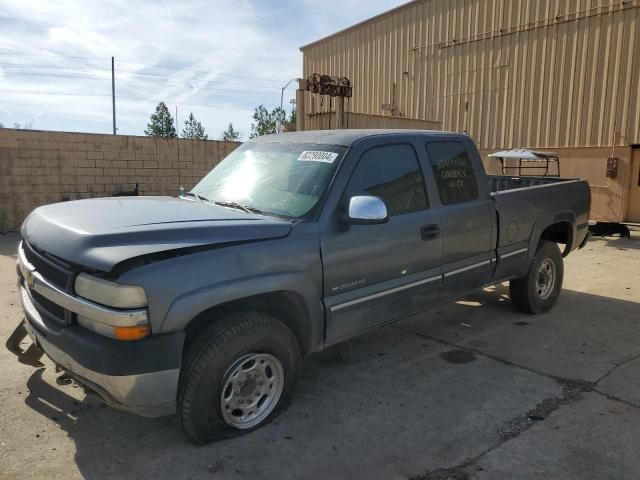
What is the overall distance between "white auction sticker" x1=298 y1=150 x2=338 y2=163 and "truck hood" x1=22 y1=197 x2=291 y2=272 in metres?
0.65

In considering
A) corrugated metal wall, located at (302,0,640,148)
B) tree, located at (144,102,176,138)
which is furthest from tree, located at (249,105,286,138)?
corrugated metal wall, located at (302,0,640,148)

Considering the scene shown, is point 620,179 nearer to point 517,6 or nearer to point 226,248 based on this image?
point 517,6

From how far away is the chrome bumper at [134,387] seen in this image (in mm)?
2633

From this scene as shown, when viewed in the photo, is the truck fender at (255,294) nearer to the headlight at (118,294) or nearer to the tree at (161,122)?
the headlight at (118,294)

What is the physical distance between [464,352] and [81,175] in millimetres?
10038

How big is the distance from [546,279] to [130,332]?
481 cm

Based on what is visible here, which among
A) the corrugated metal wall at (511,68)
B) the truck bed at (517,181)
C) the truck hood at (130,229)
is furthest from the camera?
the corrugated metal wall at (511,68)

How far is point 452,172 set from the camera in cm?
451

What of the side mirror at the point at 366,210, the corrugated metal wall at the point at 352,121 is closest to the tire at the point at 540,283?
the side mirror at the point at 366,210

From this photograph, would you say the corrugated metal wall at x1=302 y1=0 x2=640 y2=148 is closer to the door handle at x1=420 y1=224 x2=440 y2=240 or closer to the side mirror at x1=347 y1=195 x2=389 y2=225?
the door handle at x1=420 y1=224 x2=440 y2=240

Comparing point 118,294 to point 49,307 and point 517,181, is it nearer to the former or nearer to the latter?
point 49,307

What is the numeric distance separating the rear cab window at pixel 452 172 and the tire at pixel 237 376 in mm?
1936

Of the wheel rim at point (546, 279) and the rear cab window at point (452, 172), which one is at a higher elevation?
the rear cab window at point (452, 172)

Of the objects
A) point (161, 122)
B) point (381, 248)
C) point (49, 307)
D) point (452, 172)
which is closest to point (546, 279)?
point (452, 172)
